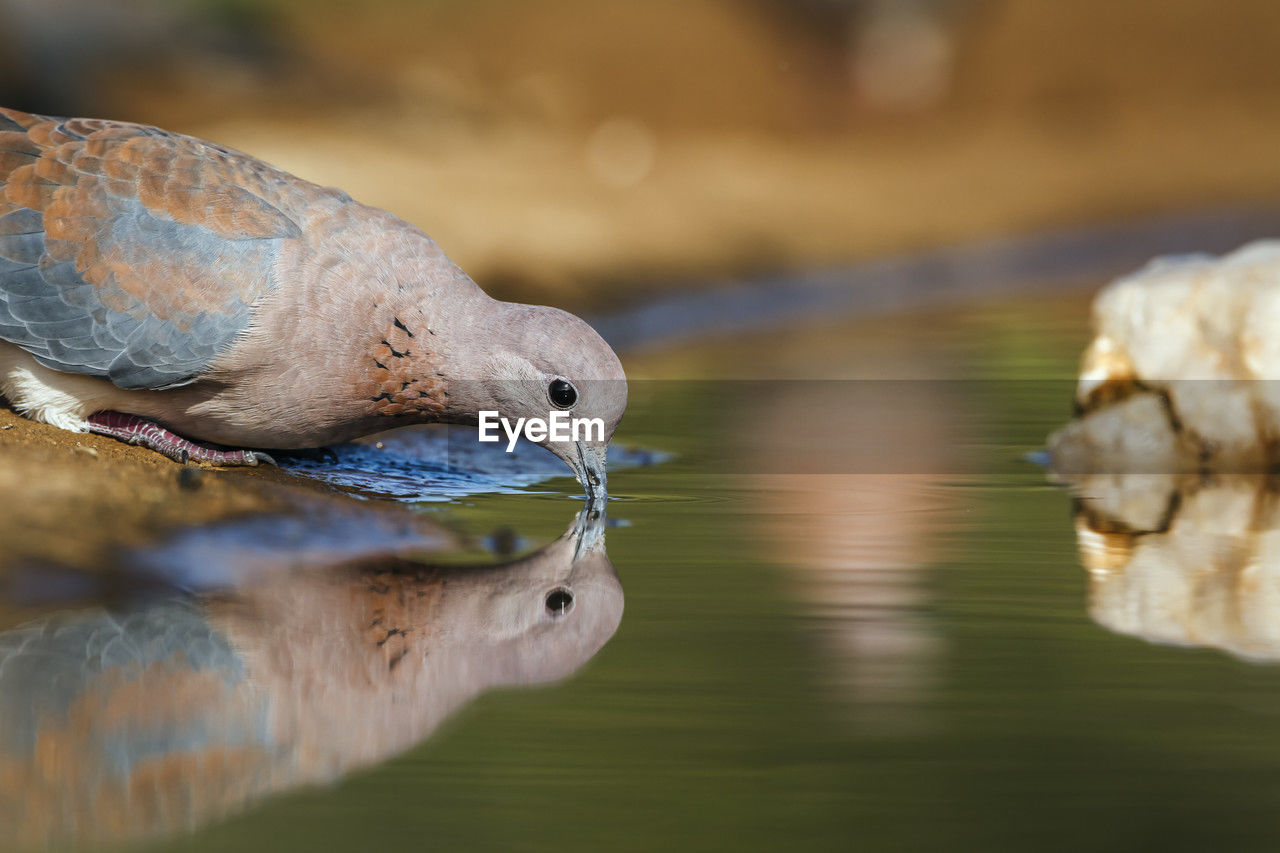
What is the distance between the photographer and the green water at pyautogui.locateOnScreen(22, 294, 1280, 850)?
2.67m

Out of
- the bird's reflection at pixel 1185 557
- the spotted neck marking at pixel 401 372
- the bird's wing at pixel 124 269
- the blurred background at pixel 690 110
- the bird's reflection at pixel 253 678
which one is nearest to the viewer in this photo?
the bird's reflection at pixel 253 678

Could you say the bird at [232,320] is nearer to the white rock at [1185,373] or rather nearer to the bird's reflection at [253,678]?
the bird's reflection at [253,678]

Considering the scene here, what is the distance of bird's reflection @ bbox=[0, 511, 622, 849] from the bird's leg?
4.54 ft

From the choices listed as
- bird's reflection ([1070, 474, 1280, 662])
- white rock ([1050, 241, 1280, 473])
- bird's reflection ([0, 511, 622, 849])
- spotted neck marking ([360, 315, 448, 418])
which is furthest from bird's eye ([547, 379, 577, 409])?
white rock ([1050, 241, 1280, 473])

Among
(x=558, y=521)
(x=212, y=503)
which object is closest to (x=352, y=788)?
(x=212, y=503)

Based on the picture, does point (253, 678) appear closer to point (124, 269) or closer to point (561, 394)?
point (561, 394)

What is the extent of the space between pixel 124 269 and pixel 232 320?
399 millimetres

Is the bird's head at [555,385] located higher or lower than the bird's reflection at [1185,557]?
higher

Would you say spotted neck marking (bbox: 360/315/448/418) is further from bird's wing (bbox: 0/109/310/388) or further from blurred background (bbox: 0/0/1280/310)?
blurred background (bbox: 0/0/1280/310)

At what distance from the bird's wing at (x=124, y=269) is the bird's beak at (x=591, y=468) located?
3.70ft

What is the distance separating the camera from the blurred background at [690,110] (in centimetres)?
1081

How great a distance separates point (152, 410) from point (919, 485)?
102 inches

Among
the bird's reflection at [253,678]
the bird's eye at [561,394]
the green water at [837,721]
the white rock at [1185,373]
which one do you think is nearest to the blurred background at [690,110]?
the white rock at [1185,373]

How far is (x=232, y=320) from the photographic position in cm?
545
